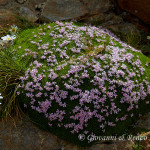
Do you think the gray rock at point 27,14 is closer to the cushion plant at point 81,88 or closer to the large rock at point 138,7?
the cushion plant at point 81,88

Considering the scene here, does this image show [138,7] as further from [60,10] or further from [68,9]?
[60,10]

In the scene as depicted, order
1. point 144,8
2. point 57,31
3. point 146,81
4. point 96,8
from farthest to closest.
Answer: point 96,8, point 144,8, point 57,31, point 146,81

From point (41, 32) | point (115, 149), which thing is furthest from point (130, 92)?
point (41, 32)

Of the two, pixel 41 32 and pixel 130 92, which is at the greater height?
pixel 41 32

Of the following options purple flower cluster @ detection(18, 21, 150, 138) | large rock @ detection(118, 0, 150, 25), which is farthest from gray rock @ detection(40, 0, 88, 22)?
purple flower cluster @ detection(18, 21, 150, 138)

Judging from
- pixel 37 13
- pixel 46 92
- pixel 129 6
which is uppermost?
pixel 129 6

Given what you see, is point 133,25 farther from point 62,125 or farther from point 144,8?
point 62,125

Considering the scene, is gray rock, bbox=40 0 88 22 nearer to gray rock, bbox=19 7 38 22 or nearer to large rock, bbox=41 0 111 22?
large rock, bbox=41 0 111 22
